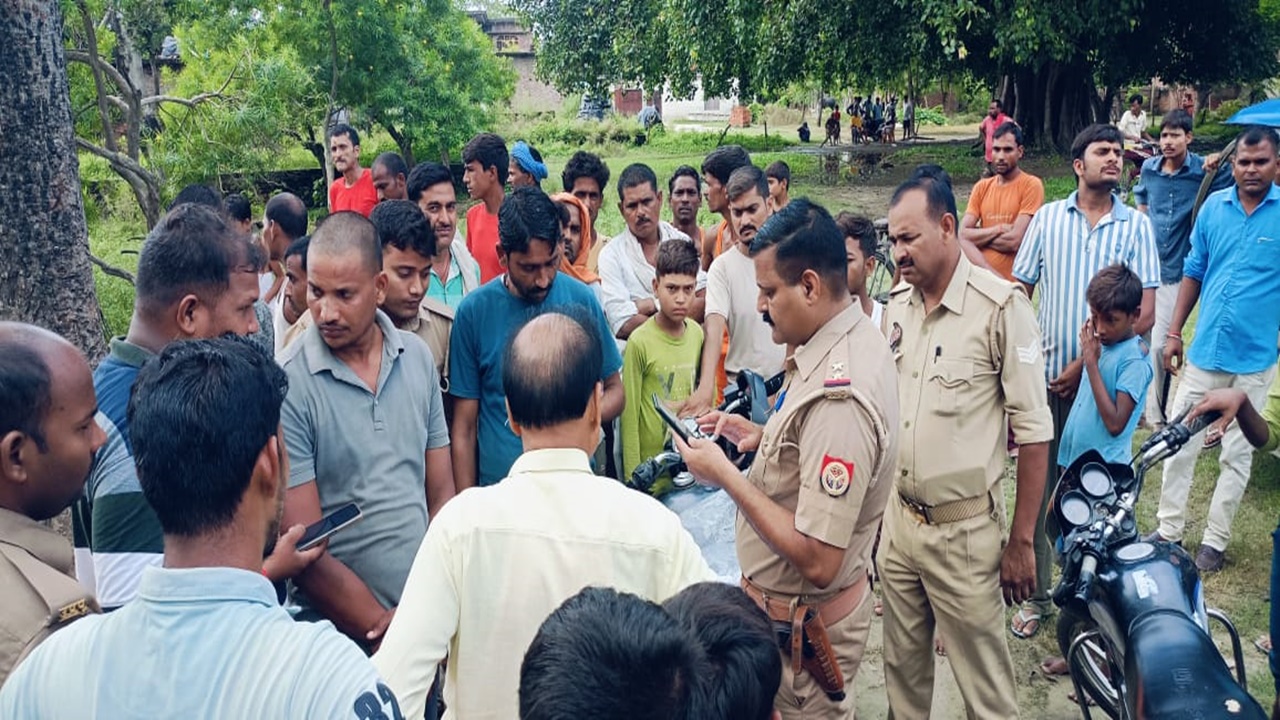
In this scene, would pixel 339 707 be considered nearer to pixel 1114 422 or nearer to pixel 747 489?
A: pixel 747 489

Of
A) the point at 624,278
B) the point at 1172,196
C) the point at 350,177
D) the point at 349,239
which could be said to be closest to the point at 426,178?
the point at 624,278

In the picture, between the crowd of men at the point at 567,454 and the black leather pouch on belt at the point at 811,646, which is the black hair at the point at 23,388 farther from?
the black leather pouch on belt at the point at 811,646

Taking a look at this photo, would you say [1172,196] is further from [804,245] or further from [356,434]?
[356,434]

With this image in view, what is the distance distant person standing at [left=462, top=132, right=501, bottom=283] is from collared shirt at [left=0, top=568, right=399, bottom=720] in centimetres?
385

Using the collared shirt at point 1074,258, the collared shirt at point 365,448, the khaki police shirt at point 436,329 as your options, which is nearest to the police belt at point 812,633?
the collared shirt at point 365,448

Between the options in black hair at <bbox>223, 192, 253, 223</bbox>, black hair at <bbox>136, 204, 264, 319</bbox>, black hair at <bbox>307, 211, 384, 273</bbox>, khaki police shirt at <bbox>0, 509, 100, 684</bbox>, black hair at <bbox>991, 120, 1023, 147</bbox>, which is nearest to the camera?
khaki police shirt at <bbox>0, 509, 100, 684</bbox>

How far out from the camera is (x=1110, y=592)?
288cm

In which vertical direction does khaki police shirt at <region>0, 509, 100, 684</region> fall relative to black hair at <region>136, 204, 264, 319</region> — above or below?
below

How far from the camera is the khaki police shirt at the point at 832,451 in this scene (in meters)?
2.46

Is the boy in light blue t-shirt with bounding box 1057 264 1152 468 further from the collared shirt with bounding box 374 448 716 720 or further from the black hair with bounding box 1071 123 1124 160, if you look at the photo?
the collared shirt with bounding box 374 448 716 720

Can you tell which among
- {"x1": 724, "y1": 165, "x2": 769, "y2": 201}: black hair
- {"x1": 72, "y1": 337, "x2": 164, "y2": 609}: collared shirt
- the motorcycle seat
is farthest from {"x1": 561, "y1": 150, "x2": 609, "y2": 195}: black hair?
the motorcycle seat

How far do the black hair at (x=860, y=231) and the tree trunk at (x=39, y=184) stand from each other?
11.4 ft

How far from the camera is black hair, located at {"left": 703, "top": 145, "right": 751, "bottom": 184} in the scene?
5820 millimetres

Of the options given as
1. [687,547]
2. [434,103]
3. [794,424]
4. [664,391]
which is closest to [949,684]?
[664,391]
